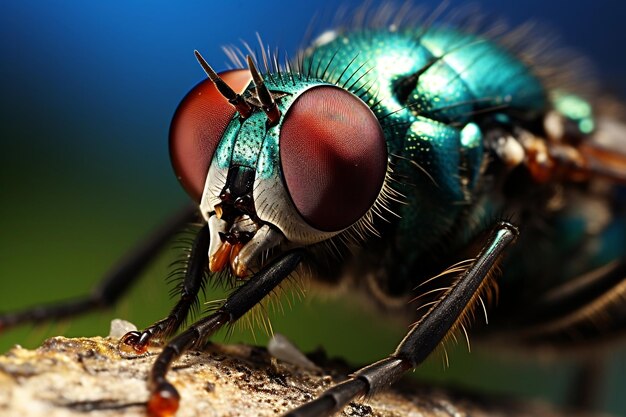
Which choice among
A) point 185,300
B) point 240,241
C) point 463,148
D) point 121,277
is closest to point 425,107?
point 463,148

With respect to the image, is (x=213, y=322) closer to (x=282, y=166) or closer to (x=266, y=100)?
(x=282, y=166)

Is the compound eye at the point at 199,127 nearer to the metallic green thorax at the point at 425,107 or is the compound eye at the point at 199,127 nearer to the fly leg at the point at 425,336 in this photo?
the metallic green thorax at the point at 425,107

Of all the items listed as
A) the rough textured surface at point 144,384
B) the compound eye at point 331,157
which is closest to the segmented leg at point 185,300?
the rough textured surface at point 144,384

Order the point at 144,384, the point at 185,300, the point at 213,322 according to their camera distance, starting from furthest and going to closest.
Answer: the point at 185,300 → the point at 213,322 → the point at 144,384

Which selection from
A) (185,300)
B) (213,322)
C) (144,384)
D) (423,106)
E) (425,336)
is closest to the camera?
(144,384)

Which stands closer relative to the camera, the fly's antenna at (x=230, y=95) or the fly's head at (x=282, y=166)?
the fly's head at (x=282, y=166)

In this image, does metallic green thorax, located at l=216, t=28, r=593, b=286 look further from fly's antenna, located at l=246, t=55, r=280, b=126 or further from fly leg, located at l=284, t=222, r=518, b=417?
fly leg, located at l=284, t=222, r=518, b=417
